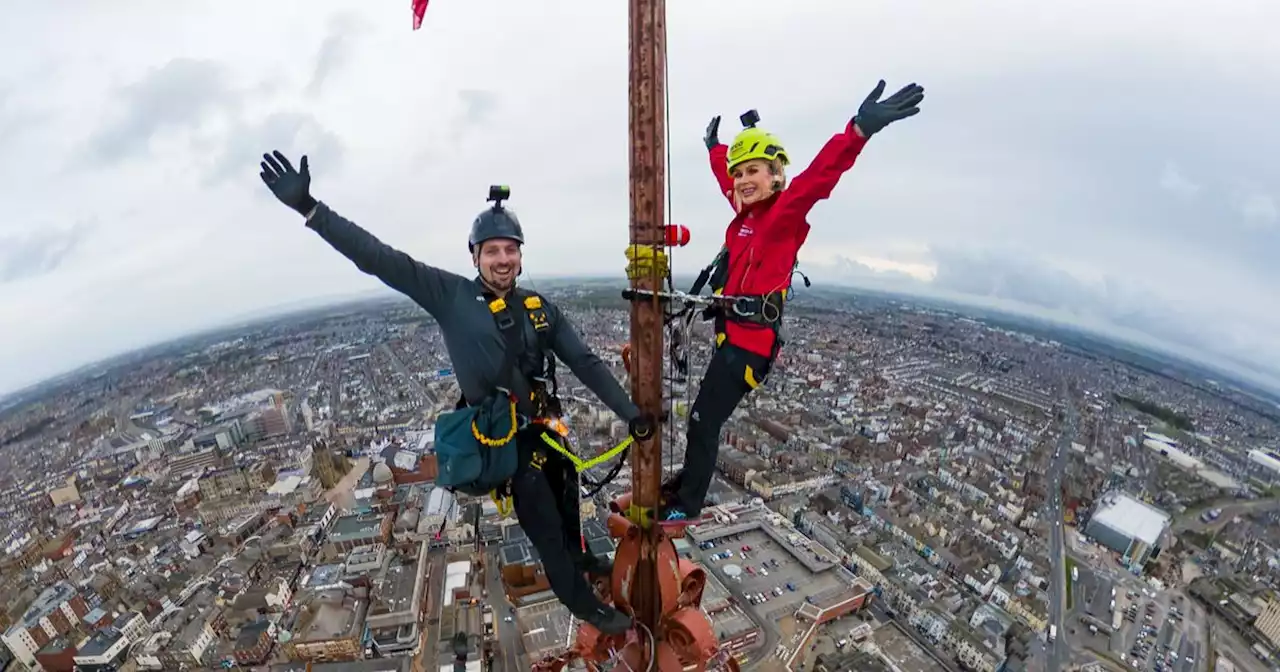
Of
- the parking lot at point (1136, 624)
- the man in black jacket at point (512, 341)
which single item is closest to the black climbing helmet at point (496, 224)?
the man in black jacket at point (512, 341)

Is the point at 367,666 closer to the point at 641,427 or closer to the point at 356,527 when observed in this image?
the point at 356,527

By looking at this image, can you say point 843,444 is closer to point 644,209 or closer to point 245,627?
point 245,627

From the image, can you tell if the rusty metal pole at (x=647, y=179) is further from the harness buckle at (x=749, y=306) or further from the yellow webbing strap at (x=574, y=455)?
the harness buckle at (x=749, y=306)

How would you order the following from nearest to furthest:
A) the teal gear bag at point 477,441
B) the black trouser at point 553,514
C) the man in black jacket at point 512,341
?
1. the man in black jacket at point 512,341
2. the teal gear bag at point 477,441
3. the black trouser at point 553,514

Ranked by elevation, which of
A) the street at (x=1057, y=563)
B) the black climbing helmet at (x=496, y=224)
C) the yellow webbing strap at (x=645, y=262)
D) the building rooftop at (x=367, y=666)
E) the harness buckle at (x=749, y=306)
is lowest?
the street at (x=1057, y=563)

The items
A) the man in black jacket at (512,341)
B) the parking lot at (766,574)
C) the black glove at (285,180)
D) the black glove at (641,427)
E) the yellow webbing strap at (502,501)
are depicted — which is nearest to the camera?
the black glove at (285,180)

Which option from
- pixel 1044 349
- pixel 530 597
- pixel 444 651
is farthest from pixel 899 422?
pixel 1044 349

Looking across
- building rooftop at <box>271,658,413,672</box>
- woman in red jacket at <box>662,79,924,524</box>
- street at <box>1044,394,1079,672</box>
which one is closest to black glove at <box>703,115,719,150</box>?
woman in red jacket at <box>662,79,924,524</box>

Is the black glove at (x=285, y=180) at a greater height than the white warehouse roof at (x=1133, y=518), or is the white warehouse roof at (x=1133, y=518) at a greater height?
the black glove at (x=285, y=180)
